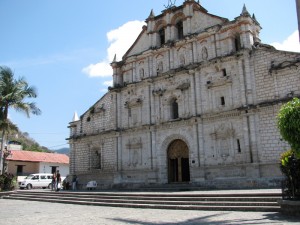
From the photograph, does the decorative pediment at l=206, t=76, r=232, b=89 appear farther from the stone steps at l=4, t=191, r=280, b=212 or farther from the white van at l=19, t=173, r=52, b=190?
the white van at l=19, t=173, r=52, b=190

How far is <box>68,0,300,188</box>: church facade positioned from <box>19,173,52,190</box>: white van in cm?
672

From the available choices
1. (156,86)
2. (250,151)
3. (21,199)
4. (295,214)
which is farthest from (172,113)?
(295,214)

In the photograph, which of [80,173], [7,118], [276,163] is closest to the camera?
[276,163]

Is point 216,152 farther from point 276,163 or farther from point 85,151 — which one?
point 85,151

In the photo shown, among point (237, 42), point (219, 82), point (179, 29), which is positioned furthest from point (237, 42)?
point (179, 29)

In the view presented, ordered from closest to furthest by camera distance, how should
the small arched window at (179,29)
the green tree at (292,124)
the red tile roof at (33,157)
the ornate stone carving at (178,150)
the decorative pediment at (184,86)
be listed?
the green tree at (292,124)
the decorative pediment at (184,86)
the ornate stone carving at (178,150)
the small arched window at (179,29)
the red tile roof at (33,157)

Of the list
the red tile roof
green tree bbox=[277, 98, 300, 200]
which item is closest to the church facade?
green tree bbox=[277, 98, 300, 200]

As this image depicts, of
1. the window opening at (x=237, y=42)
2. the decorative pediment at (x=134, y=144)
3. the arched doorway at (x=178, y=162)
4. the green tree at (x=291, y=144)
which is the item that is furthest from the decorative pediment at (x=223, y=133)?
the green tree at (x=291, y=144)

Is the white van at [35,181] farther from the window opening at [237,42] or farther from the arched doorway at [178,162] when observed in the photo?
the window opening at [237,42]

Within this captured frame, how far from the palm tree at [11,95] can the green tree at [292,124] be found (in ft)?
74.8

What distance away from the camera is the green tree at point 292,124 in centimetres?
1083

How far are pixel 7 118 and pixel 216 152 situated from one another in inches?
681

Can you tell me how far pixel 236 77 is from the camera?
915 inches

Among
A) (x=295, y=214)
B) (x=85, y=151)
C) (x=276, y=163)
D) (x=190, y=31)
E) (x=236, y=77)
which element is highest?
(x=190, y=31)
